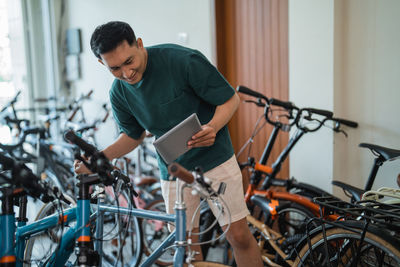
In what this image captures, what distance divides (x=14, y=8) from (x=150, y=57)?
393cm

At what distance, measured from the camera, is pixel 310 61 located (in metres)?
2.56

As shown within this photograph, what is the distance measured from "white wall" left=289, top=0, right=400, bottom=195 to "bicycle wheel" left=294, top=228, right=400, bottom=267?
103cm

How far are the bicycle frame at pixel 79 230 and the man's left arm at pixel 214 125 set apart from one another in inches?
5.9

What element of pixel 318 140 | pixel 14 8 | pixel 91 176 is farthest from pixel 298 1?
pixel 14 8

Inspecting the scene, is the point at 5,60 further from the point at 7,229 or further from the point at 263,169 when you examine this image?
the point at 7,229

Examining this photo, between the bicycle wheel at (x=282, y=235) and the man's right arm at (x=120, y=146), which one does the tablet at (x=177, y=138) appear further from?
the bicycle wheel at (x=282, y=235)

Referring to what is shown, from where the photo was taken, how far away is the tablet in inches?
49.4

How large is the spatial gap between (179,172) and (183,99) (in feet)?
1.74

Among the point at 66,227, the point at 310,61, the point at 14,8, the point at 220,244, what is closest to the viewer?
the point at 66,227

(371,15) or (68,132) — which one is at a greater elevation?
(371,15)

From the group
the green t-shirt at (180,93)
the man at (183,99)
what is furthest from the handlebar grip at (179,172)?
the green t-shirt at (180,93)

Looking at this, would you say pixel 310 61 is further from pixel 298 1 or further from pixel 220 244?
pixel 220 244

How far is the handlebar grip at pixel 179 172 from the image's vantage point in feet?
3.46

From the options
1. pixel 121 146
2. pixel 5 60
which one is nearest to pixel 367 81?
pixel 121 146
